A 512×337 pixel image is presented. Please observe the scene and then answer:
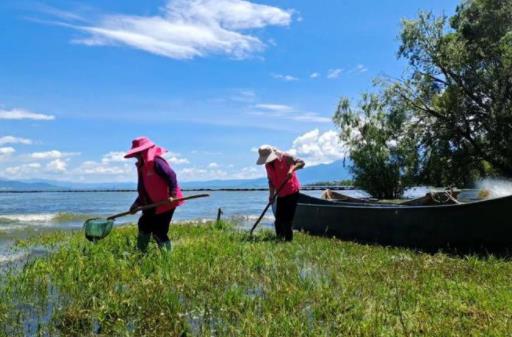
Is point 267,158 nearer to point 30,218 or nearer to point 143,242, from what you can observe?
point 143,242

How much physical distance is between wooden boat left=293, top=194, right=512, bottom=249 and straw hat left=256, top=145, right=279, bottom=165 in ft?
8.01

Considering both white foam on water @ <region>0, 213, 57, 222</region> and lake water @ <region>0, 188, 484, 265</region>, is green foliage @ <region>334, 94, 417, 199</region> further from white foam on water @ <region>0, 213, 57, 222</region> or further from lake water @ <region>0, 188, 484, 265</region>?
white foam on water @ <region>0, 213, 57, 222</region>

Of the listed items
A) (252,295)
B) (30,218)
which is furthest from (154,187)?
(30,218)

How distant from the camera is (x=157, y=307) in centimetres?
506

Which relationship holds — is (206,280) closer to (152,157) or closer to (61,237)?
(152,157)

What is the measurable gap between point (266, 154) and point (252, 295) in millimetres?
5241

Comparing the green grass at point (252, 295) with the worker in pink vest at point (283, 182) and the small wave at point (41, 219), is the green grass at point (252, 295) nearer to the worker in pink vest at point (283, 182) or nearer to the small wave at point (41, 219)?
the worker in pink vest at point (283, 182)

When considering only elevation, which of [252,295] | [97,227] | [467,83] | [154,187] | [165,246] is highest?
[467,83]

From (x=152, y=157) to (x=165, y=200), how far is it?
27.7 inches

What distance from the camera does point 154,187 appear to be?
26.5ft

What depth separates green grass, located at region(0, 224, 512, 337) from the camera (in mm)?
4539

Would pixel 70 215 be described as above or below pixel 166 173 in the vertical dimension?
below

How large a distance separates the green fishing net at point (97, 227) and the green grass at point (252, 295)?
1.55ft

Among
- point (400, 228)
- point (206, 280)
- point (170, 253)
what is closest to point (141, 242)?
point (170, 253)
